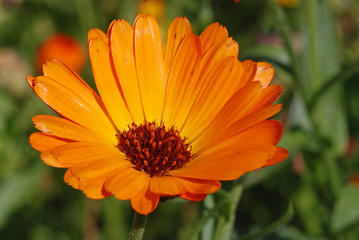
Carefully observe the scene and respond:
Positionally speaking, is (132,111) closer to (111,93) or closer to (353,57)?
(111,93)

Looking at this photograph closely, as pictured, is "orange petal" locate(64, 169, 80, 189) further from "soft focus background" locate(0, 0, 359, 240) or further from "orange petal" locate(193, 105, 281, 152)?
"soft focus background" locate(0, 0, 359, 240)

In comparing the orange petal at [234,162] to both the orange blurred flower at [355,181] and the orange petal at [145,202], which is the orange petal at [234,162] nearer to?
the orange petal at [145,202]

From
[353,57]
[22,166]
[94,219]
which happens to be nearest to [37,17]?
[22,166]

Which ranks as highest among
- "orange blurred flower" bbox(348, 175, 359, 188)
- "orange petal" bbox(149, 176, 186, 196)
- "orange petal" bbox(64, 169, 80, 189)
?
"orange petal" bbox(64, 169, 80, 189)

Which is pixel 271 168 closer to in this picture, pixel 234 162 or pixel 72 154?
pixel 234 162

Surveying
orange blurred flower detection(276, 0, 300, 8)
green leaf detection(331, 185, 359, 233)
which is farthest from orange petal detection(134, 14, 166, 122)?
orange blurred flower detection(276, 0, 300, 8)

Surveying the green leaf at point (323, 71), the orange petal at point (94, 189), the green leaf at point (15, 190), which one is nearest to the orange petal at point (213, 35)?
the orange petal at point (94, 189)
